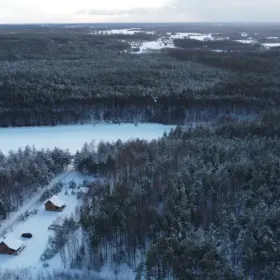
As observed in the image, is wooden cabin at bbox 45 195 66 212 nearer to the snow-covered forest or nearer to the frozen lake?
the snow-covered forest

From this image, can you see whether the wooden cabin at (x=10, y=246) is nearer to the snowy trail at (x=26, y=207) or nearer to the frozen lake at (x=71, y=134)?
the snowy trail at (x=26, y=207)

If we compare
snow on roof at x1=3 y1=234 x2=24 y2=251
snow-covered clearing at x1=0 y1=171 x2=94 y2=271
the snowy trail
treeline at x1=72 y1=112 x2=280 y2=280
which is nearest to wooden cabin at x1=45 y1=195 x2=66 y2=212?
snow-covered clearing at x1=0 y1=171 x2=94 y2=271

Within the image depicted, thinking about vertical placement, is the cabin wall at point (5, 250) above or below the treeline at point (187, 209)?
below

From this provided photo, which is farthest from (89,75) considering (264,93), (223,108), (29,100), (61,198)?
(61,198)

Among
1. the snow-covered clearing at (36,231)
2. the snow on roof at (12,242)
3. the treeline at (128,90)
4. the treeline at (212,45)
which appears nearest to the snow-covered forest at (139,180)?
the snow-covered clearing at (36,231)

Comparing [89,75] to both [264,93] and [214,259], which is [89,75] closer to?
[264,93]

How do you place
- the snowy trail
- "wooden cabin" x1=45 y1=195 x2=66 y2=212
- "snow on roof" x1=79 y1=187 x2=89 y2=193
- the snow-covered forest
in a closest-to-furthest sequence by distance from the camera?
the snow-covered forest < the snowy trail < "wooden cabin" x1=45 y1=195 x2=66 y2=212 < "snow on roof" x1=79 y1=187 x2=89 y2=193
